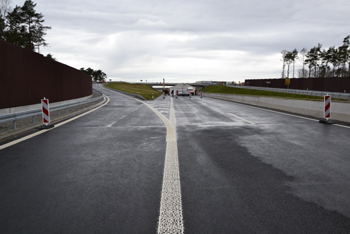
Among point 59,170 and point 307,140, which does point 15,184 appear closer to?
point 59,170

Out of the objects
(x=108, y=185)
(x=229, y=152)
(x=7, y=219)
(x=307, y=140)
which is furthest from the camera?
(x=307, y=140)

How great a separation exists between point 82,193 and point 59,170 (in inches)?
59.1

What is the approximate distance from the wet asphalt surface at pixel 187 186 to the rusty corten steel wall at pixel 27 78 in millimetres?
8087

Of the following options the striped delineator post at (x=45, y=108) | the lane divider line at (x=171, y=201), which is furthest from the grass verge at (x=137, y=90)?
the lane divider line at (x=171, y=201)

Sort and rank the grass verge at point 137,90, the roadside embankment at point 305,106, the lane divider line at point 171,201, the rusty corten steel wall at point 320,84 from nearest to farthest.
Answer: the lane divider line at point 171,201 < the roadside embankment at point 305,106 < the rusty corten steel wall at point 320,84 < the grass verge at point 137,90

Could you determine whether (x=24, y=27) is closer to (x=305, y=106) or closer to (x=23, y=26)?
(x=23, y=26)

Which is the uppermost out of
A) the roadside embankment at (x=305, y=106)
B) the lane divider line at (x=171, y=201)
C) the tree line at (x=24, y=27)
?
the tree line at (x=24, y=27)

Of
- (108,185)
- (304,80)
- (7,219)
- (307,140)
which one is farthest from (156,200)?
(304,80)

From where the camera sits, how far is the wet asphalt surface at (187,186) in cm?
331

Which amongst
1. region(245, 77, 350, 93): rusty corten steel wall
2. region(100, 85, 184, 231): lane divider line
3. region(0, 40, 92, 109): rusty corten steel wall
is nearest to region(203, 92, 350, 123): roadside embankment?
region(100, 85, 184, 231): lane divider line

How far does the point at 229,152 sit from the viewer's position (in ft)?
→ 23.0

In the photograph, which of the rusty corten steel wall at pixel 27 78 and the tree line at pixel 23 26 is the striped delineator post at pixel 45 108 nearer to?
the rusty corten steel wall at pixel 27 78

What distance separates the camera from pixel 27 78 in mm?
16562

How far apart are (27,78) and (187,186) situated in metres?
15.6
